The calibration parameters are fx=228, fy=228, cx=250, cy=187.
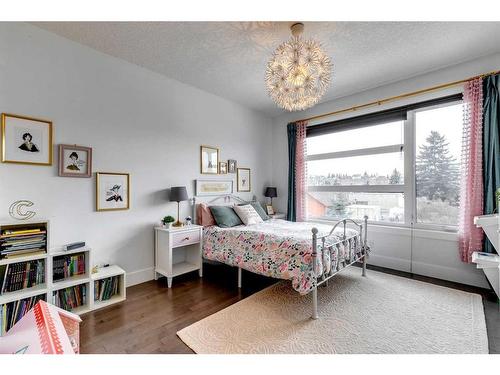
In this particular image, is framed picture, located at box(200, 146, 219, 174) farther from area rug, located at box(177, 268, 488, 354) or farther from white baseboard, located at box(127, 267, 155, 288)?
area rug, located at box(177, 268, 488, 354)

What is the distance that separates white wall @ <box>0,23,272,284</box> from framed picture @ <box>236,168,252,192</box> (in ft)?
2.48

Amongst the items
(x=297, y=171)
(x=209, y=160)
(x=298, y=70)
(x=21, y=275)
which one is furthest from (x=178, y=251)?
(x=298, y=70)

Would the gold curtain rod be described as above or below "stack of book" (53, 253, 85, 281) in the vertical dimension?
above

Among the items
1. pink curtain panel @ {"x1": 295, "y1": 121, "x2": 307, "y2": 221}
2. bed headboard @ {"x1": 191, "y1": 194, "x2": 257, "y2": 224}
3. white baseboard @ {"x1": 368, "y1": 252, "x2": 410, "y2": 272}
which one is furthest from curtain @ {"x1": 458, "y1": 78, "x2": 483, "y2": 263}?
bed headboard @ {"x1": 191, "y1": 194, "x2": 257, "y2": 224}

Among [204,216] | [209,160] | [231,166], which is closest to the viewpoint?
[204,216]

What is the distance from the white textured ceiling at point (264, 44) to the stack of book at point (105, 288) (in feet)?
8.34

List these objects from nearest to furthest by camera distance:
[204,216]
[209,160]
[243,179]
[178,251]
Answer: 1. [178,251]
2. [204,216]
3. [209,160]
4. [243,179]

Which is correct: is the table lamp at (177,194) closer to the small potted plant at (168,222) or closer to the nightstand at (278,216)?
the small potted plant at (168,222)

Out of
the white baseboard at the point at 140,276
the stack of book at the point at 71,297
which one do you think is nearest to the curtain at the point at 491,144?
the white baseboard at the point at 140,276

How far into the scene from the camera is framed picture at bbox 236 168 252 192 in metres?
4.19

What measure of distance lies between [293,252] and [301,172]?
2.31 metres

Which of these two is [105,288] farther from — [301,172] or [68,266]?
[301,172]

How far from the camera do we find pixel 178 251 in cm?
328
